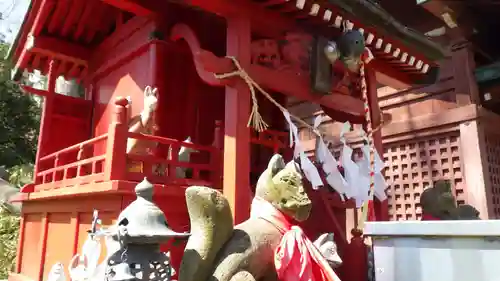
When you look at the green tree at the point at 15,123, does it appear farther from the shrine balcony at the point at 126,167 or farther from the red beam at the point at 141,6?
the red beam at the point at 141,6

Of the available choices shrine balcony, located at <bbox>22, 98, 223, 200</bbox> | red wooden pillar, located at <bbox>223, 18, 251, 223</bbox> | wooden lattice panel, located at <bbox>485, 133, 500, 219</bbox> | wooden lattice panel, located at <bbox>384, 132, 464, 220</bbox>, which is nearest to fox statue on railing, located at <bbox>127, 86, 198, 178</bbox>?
shrine balcony, located at <bbox>22, 98, 223, 200</bbox>

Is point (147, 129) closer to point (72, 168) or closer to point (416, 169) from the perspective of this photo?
point (72, 168)

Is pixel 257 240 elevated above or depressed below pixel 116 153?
below

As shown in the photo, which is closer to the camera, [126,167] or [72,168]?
[126,167]

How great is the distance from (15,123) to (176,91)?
15.1m

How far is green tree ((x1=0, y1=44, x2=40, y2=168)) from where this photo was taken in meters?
17.7

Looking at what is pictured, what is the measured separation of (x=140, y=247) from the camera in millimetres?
2627

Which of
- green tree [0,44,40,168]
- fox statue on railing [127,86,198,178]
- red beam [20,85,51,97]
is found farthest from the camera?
green tree [0,44,40,168]

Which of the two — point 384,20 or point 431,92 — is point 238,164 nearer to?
point 384,20

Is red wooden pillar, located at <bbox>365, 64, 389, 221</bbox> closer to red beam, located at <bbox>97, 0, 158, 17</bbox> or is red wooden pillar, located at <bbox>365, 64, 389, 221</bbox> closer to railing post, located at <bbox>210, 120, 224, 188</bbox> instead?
railing post, located at <bbox>210, 120, 224, 188</bbox>

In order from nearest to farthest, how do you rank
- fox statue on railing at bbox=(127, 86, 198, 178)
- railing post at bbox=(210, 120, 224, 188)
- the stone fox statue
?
the stone fox statue
fox statue on railing at bbox=(127, 86, 198, 178)
railing post at bbox=(210, 120, 224, 188)

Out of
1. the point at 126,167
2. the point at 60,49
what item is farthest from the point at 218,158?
the point at 60,49

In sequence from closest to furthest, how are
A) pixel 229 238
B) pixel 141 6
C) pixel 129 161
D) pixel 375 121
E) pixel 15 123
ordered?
pixel 229 238, pixel 129 161, pixel 141 6, pixel 375 121, pixel 15 123

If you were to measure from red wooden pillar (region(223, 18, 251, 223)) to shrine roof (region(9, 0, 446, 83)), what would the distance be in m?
0.27
